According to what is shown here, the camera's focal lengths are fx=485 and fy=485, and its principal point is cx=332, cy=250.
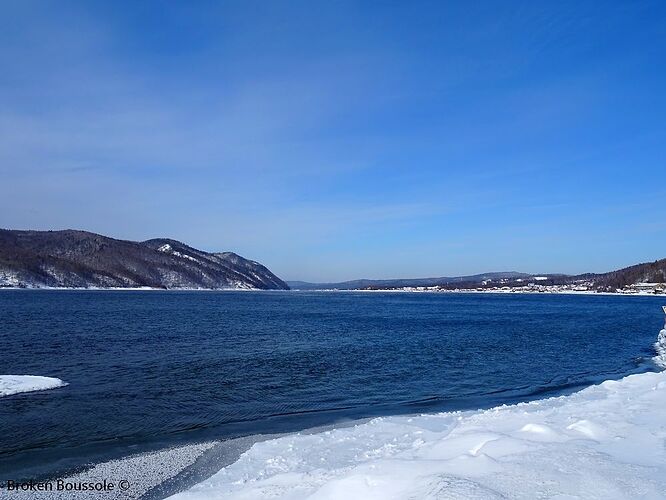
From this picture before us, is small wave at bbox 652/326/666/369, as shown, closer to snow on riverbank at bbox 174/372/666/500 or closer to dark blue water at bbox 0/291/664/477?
dark blue water at bbox 0/291/664/477

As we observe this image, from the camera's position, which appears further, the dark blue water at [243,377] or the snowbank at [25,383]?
the snowbank at [25,383]

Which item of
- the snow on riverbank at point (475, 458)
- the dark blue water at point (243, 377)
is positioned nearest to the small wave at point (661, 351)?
the dark blue water at point (243, 377)

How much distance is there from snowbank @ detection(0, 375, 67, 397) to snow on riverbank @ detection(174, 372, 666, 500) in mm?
12563

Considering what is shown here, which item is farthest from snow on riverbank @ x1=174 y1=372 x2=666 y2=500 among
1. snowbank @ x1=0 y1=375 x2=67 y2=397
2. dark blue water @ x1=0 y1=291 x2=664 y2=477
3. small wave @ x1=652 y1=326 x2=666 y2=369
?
small wave @ x1=652 y1=326 x2=666 y2=369

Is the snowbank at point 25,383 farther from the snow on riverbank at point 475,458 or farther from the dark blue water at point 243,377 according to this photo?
the snow on riverbank at point 475,458

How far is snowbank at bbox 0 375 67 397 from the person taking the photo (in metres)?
20.4

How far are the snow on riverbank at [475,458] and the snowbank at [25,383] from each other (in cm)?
1256

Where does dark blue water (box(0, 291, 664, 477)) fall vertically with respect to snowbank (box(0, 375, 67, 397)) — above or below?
below

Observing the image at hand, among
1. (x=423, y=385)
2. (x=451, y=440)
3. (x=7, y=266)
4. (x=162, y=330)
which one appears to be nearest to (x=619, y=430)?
(x=451, y=440)

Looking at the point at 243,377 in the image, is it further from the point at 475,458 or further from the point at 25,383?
the point at 475,458

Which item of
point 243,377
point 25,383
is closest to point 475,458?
point 243,377

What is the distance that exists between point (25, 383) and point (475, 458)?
20108mm

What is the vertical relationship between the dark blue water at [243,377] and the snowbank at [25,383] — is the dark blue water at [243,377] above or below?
below

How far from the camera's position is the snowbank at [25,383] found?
20.4 m
